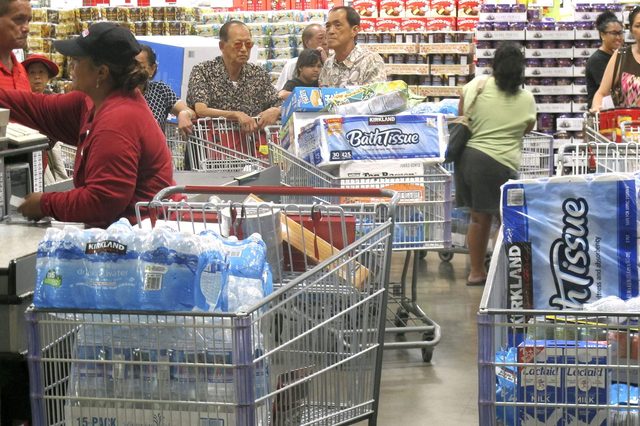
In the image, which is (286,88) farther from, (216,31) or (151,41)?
(216,31)

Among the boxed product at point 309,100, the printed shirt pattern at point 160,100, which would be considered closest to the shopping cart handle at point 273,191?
the boxed product at point 309,100

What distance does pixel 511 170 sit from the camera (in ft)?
23.0

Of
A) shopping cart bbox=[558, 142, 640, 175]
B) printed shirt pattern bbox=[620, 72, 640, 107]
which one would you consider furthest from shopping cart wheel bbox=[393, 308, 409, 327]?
printed shirt pattern bbox=[620, 72, 640, 107]

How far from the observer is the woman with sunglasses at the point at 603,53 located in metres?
9.30

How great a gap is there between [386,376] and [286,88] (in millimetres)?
3478

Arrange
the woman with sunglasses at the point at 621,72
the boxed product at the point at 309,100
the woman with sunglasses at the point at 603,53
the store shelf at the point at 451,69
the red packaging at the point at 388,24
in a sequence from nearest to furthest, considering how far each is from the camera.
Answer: the boxed product at the point at 309,100
the woman with sunglasses at the point at 621,72
the woman with sunglasses at the point at 603,53
the store shelf at the point at 451,69
the red packaging at the point at 388,24

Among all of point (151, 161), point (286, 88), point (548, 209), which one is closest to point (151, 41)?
point (286, 88)

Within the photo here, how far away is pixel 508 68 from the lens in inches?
270

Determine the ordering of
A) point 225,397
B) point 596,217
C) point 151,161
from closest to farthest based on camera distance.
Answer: point 225,397
point 596,217
point 151,161

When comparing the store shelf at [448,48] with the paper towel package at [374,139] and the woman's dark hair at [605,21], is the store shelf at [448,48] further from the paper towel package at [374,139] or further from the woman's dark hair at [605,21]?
the paper towel package at [374,139]

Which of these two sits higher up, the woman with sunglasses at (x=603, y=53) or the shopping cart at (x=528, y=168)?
the woman with sunglasses at (x=603, y=53)

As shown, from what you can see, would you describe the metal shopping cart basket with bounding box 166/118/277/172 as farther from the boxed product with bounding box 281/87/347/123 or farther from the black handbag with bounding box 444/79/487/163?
the black handbag with bounding box 444/79/487/163

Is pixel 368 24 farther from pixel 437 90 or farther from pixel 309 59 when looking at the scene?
pixel 309 59

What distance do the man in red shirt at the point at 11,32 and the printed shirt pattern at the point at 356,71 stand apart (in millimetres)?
2180
